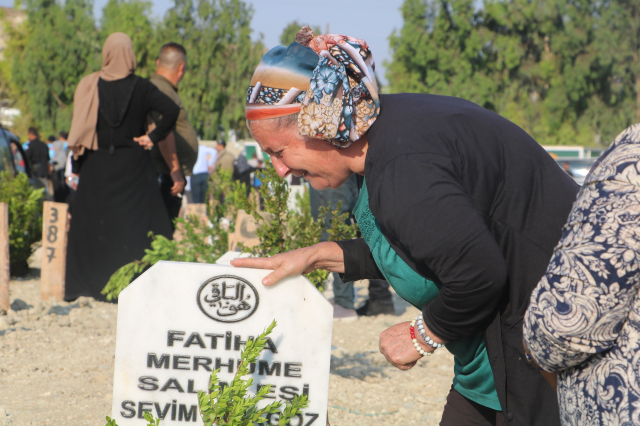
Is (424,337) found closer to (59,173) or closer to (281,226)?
(281,226)

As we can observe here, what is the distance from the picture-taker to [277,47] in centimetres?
187

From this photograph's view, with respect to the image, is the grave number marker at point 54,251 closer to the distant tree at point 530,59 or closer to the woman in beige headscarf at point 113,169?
the woman in beige headscarf at point 113,169

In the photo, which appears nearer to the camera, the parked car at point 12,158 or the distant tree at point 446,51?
the parked car at point 12,158

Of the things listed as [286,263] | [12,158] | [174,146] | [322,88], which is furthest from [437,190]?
[12,158]

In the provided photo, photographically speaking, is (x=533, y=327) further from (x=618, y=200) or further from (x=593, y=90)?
(x=593, y=90)

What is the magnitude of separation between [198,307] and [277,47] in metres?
0.80

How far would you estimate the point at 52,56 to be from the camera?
4256 cm

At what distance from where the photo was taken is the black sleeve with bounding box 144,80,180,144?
211 inches

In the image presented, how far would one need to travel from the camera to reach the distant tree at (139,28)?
41406 millimetres

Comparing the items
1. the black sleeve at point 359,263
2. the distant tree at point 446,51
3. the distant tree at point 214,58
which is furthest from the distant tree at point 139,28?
the black sleeve at point 359,263

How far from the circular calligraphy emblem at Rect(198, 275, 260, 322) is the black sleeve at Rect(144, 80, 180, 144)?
3644 mm

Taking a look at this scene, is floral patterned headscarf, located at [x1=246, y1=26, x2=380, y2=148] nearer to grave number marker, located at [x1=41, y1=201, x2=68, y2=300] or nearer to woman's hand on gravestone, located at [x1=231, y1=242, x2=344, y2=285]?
woman's hand on gravestone, located at [x1=231, y1=242, x2=344, y2=285]

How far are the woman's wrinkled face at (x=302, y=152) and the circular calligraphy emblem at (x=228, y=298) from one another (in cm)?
38

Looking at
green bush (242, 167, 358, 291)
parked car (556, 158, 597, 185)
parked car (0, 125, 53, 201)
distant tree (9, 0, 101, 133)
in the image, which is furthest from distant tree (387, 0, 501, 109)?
green bush (242, 167, 358, 291)
